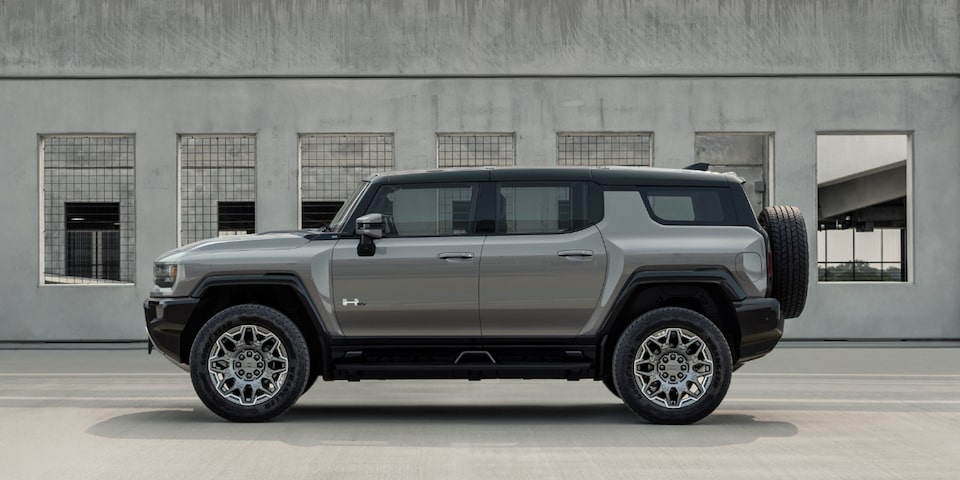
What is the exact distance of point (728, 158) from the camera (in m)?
19.4

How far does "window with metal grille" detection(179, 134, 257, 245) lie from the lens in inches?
744

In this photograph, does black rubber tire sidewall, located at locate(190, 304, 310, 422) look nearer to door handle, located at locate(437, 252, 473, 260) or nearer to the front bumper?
the front bumper

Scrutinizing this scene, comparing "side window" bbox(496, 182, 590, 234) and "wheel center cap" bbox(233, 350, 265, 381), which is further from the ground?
"side window" bbox(496, 182, 590, 234)

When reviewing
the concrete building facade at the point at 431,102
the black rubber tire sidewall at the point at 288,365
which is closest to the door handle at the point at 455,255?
the black rubber tire sidewall at the point at 288,365

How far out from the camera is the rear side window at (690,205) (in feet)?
30.8

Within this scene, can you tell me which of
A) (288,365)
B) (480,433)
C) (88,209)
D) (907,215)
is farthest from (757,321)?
(88,209)

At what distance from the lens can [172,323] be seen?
9.45 m

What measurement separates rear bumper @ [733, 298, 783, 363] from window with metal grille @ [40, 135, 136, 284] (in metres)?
12.3

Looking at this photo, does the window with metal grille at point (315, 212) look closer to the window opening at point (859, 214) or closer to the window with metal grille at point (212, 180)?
the window with metal grille at point (212, 180)

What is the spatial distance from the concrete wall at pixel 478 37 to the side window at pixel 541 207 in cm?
970

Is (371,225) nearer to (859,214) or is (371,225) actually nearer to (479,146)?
(479,146)

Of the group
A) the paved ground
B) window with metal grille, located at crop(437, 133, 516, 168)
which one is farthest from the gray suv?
window with metal grille, located at crop(437, 133, 516, 168)

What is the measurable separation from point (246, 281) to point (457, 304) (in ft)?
5.39

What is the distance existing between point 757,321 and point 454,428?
7.98ft
